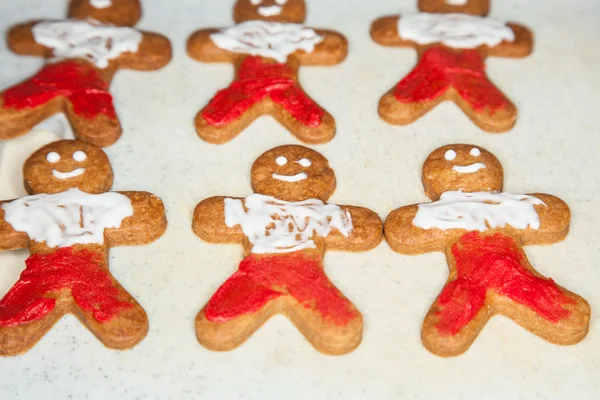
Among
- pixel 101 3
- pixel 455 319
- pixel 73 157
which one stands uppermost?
pixel 101 3

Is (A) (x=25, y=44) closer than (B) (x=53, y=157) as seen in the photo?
No

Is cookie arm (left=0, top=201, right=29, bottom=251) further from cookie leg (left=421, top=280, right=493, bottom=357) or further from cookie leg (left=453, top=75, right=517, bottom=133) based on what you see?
cookie leg (left=453, top=75, right=517, bottom=133)

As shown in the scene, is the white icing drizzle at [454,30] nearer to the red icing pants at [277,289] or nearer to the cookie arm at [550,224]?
the cookie arm at [550,224]

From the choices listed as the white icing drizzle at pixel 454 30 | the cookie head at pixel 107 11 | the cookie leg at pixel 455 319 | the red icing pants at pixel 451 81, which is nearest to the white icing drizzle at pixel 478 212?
the cookie leg at pixel 455 319

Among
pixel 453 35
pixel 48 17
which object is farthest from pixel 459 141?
pixel 48 17

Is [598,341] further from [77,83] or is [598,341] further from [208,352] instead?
[77,83]

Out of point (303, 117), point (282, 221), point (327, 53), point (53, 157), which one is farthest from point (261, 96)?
point (53, 157)

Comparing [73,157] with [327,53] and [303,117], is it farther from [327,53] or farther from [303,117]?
[327,53]
